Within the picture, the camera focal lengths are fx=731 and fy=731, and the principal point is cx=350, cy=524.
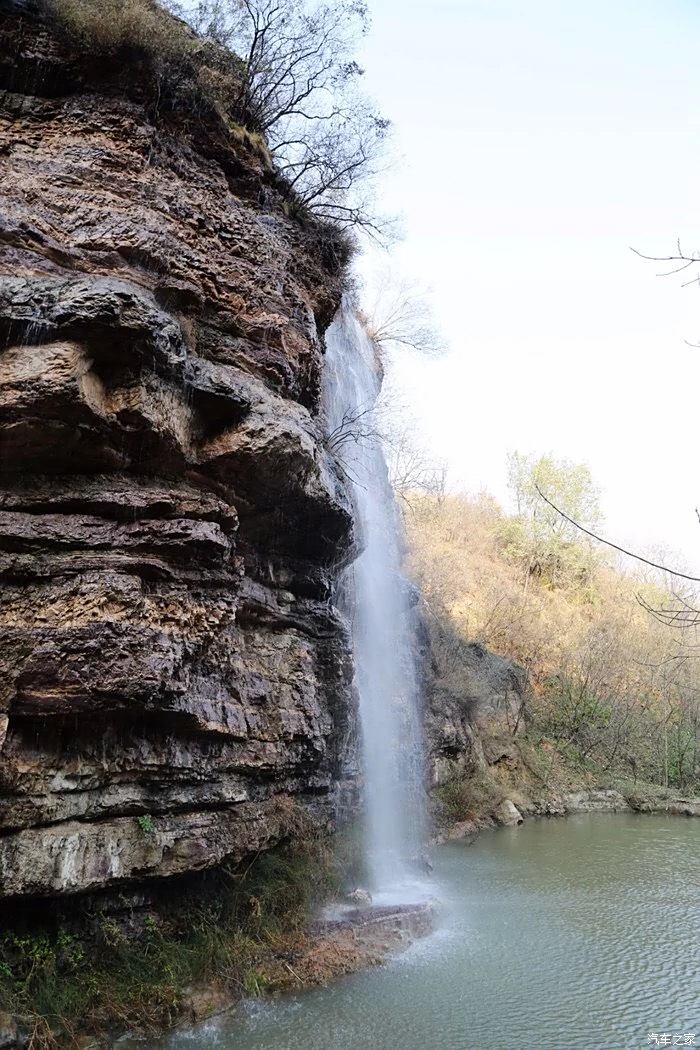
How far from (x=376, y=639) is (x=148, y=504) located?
8.98 metres

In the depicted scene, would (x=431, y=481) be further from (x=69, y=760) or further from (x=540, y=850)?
(x=69, y=760)

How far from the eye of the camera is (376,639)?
Result: 15.5 m

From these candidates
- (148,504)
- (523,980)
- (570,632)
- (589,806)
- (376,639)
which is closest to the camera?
(148,504)

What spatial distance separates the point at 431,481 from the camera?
30125mm

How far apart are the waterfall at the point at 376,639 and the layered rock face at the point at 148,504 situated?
8.37 ft

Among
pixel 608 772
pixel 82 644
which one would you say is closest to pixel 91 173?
pixel 82 644

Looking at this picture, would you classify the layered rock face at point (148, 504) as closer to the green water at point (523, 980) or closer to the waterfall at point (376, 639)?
the green water at point (523, 980)

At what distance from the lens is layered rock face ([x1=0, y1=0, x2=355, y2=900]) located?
645 cm

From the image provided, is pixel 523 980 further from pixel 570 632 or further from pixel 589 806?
pixel 570 632

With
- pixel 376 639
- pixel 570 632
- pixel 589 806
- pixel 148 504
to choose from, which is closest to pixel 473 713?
pixel 589 806

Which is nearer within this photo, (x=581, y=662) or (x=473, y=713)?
(x=473, y=713)

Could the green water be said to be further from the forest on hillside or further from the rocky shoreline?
the forest on hillside

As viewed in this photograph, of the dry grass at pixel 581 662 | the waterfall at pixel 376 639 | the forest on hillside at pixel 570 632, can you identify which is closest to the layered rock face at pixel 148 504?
the waterfall at pixel 376 639

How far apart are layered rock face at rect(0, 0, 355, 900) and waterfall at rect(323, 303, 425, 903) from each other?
255 cm
